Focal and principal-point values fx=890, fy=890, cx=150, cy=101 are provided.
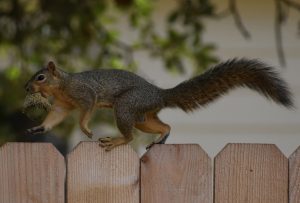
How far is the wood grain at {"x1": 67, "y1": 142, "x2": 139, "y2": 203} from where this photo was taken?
2662mm

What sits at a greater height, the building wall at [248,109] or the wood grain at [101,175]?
the building wall at [248,109]

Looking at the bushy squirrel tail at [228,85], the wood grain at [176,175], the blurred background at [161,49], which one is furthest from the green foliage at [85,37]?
the wood grain at [176,175]

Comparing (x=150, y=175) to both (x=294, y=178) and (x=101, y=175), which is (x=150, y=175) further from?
(x=294, y=178)

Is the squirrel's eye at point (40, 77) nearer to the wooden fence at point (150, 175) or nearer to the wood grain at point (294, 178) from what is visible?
the wooden fence at point (150, 175)

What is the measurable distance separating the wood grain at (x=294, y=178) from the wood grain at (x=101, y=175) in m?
0.46

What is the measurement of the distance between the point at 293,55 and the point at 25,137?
197cm

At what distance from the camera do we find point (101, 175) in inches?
105

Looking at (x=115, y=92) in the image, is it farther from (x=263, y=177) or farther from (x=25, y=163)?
(x=263, y=177)

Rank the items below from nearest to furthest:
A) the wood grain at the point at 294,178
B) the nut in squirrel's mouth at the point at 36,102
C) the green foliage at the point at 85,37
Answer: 1. the wood grain at the point at 294,178
2. the nut in squirrel's mouth at the point at 36,102
3. the green foliage at the point at 85,37

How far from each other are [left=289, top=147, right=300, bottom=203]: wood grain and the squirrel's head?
0.77 m

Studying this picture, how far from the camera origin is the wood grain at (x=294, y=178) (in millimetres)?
2623

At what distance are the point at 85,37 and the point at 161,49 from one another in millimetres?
467

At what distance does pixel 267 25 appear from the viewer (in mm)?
6312

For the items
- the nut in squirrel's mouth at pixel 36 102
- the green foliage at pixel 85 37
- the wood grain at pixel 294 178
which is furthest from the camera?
the green foliage at pixel 85 37
